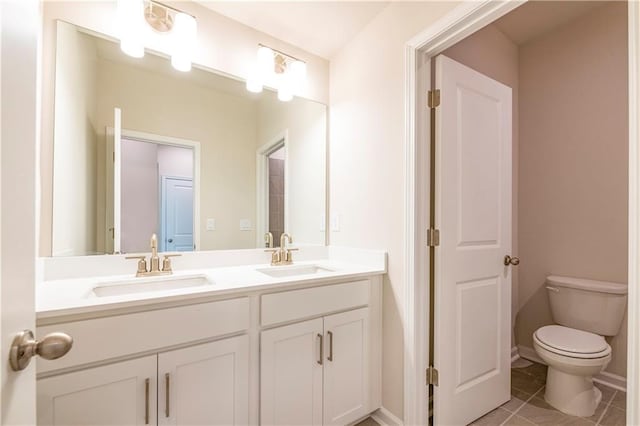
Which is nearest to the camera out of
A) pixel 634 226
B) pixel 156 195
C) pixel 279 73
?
pixel 634 226

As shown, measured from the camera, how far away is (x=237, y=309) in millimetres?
1196

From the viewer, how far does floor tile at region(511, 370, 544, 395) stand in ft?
6.41

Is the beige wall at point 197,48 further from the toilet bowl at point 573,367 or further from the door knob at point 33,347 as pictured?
the toilet bowl at point 573,367

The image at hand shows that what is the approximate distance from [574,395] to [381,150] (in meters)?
1.83

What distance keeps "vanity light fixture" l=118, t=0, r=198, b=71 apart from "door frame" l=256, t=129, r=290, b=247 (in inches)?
25.3

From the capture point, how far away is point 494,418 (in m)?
1.66

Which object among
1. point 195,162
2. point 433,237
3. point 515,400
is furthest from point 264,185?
point 515,400

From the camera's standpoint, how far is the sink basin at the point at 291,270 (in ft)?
5.65

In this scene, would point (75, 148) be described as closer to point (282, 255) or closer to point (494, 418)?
point (282, 255)

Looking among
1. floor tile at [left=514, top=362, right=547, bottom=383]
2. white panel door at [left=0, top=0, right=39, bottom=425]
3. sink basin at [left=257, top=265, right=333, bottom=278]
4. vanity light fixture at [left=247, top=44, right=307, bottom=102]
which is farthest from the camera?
floor tile at [left=514, top=362, right=547, bottom=383]

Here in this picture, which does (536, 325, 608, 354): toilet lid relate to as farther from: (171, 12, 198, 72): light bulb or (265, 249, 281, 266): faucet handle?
(171, 12, 198, 72): light bulb

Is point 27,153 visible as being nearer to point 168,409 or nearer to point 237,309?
point 237,309

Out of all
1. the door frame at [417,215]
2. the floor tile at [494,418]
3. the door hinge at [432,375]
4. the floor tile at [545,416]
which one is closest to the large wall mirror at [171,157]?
the door frame at [417,215]

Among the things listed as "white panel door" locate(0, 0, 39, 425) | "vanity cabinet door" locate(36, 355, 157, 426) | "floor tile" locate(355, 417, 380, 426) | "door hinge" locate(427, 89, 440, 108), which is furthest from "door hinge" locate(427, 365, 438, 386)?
"white panel door" locate(0, 0, 39, 425)
